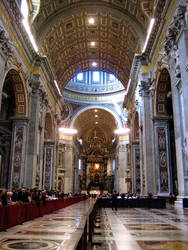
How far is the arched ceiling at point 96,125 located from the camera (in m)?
35.0

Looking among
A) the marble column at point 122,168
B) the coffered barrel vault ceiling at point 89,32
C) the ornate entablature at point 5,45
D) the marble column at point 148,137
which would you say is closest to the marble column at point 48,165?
the coffered barrel vault ceiling at point 89,32

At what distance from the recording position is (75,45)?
66.3ft

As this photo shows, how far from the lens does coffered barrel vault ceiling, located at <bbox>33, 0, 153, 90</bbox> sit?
1567 centimetres

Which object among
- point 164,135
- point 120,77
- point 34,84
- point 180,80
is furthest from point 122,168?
point 180,80

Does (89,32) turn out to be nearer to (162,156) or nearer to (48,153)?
(48,153)

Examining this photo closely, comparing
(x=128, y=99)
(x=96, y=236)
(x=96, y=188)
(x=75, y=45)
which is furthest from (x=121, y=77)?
(x=96, y=188)

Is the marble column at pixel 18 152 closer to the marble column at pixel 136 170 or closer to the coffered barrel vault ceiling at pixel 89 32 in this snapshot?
the coffered barrel vault ceiling at pixel 89 32

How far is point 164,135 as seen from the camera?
13242 mm

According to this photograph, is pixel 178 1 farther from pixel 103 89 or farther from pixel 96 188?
pixel 96 188

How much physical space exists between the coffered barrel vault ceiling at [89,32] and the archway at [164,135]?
13.6ft

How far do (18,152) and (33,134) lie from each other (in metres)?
1.35

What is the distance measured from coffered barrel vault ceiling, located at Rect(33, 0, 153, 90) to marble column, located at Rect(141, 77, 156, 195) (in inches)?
127

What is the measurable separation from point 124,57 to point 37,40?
7409 mm

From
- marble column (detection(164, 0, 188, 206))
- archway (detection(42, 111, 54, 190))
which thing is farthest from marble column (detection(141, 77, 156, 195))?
archway (detection(42, 111, 54, 190))
